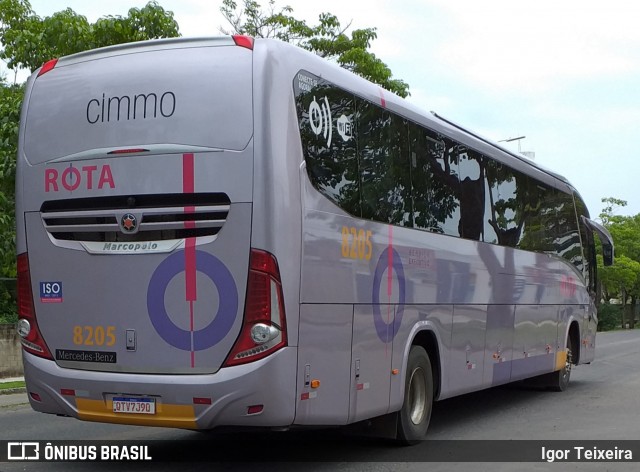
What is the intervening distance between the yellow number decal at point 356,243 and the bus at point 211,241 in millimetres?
25

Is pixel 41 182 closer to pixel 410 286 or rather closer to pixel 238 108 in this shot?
pixel 238 108

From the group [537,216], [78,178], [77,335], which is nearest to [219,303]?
[77,335]

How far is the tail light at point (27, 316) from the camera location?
7.72 m

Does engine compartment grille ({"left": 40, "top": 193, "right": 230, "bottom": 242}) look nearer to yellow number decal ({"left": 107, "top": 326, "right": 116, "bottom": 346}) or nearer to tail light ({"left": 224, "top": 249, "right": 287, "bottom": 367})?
tail light ({"left": 224, "top": 249, "right": 287, "bottom": 367})

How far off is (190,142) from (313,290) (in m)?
1.54

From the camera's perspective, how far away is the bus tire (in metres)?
9.07

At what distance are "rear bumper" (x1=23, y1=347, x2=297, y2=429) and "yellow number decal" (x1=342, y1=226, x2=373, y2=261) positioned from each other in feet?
4.07

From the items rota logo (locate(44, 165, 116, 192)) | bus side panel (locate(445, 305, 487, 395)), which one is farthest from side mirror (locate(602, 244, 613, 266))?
rota logo (locate(44, 165, 116, 192))

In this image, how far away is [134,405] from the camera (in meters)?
7.12

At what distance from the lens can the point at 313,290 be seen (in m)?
7.30

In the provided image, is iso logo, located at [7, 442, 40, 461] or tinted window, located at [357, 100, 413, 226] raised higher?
tinted window, located at [357, 100, 413, 226]

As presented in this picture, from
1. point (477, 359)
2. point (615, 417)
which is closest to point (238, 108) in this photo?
point (477, 359)

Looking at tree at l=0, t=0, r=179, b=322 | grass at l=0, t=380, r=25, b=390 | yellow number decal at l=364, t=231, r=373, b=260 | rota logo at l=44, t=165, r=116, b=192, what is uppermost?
tree at l=0, t=0, r=179, b=322

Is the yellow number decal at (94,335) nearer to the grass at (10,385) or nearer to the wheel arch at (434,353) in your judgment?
the wheel arch at (434,353)
